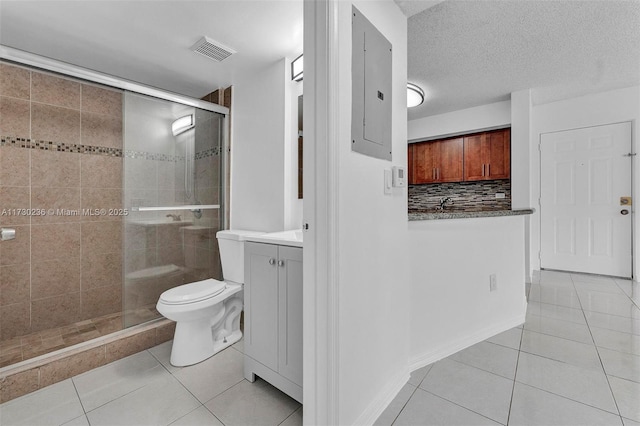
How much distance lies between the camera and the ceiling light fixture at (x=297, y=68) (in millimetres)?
2236

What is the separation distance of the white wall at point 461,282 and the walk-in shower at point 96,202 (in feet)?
6.31

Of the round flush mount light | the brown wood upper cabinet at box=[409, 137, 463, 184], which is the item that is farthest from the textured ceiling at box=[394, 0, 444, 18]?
the brown wood upper cabinet at box=[409, 137, 463, 184]

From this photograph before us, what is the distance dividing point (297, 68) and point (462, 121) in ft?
10.4

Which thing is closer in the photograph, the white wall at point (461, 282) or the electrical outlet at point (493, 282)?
the white wall at point (461, 282)

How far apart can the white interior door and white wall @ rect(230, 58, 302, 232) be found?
3948mm

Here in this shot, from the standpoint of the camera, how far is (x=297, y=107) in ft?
8.01

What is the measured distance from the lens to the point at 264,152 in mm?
2543

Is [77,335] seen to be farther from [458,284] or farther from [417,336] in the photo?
[458,284]

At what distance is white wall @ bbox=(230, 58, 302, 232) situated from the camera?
2.39 meters

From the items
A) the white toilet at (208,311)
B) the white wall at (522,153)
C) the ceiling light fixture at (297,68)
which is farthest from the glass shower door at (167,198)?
the white wall at (522,153)

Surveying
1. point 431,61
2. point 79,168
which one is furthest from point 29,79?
point 431,61

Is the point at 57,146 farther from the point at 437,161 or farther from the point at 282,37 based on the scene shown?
the point at 437,161

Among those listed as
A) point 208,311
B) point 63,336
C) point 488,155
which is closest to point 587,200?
point 488,155

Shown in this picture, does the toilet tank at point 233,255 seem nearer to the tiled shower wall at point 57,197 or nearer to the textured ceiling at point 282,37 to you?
the tiled shower wall at point 57,197
